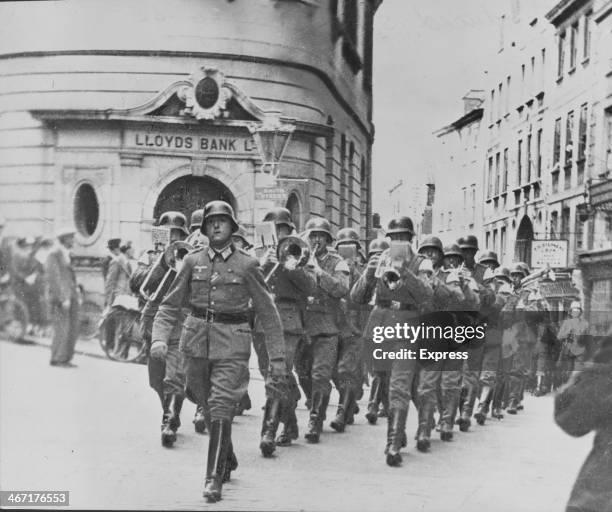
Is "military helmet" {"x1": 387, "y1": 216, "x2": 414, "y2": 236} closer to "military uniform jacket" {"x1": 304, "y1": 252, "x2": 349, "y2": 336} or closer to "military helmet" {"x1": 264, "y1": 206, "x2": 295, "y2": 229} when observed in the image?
"military helmet" {"x1": 264, "y1": 206, "x2": 295, "y2": 229}

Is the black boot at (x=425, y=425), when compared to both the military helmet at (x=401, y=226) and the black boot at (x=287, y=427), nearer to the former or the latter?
the black boot at (x=287, y=427)

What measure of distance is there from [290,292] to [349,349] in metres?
1.17

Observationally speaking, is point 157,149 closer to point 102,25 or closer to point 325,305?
point 102,25

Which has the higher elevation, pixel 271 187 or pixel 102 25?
pixel 102 25

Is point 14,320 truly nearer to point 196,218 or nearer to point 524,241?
point 196,218

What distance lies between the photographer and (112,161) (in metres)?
7.25

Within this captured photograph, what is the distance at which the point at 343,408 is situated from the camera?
27.9ft

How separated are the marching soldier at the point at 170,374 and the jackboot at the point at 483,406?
7.20ft

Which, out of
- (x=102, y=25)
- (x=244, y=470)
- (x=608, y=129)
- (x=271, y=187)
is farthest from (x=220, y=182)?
(x=608, y=129)

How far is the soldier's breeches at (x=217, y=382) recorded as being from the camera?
6.21m

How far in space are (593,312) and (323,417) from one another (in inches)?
85.0

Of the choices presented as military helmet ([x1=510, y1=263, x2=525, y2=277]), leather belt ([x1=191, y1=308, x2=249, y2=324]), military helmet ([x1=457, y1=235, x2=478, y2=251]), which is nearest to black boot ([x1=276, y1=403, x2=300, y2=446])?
leather belt ([x1=191, y1=308, x2=249, y2=324])

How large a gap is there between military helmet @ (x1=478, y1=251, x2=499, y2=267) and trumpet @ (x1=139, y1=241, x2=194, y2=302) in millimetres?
1978

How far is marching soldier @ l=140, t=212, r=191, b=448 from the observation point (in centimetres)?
731
